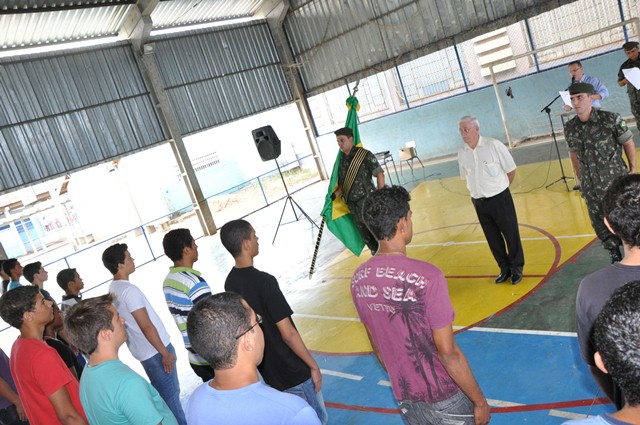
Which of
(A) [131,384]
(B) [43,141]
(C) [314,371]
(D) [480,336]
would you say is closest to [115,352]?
(A) [131,384]

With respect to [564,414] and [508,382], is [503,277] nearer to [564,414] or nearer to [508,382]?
[508,382]

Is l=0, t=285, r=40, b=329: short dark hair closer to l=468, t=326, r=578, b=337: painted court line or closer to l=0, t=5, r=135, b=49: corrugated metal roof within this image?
l=468, t=326, r=578, b=337: painted court line

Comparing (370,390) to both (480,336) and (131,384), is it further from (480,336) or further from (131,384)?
(131,384)

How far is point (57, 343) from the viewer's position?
3.99 m

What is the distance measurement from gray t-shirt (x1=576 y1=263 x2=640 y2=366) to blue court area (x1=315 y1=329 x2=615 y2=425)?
166cm

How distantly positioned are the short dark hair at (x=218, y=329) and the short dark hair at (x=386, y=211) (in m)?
0.84

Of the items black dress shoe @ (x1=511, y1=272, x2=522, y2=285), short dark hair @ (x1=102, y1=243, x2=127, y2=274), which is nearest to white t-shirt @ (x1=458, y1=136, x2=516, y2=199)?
black dress shoe @ (x1=511, y1=272, x2=522, y2=285)

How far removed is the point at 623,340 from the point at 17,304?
136 inches

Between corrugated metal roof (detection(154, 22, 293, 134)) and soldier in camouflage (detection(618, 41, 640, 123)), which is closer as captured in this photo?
soldier in camouflage (detection(618, 41, 640, 123))

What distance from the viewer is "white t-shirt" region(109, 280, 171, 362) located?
4.15m

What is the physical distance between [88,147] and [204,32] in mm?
5495

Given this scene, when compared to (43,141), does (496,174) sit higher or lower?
lower

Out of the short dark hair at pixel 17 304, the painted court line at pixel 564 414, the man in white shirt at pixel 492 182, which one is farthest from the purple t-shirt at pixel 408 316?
the man in white shirt at pixel 492 182

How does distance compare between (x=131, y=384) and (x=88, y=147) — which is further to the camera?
(x=88, y=147)
